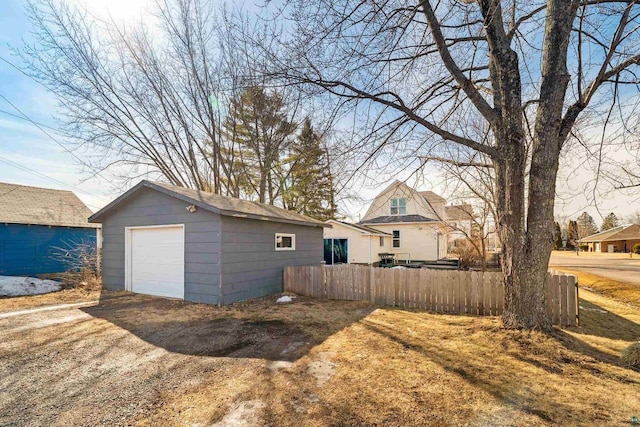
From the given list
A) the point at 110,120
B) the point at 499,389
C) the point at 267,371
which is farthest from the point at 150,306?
the point at 110,120

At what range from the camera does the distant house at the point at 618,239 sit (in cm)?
4081

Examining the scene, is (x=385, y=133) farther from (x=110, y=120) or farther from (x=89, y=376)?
(x=110, y=120)

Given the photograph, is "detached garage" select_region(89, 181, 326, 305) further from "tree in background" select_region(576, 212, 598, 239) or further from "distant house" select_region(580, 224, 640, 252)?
"tree in background" select_region(576, 212, 598, 239)

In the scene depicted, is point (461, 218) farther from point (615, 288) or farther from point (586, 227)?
point (586, 227)

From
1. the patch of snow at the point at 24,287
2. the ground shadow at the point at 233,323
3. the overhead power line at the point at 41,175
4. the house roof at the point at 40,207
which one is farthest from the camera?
the overhead power line at the point at 41,175

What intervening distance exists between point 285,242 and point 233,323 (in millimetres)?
4557

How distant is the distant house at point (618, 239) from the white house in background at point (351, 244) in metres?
41.0

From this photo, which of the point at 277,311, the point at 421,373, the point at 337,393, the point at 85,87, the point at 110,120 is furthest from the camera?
the point at 110,120

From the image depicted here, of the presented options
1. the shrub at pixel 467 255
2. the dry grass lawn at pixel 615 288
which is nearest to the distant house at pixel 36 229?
the shrub at pixel 467 255

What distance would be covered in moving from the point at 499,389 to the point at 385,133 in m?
4.43

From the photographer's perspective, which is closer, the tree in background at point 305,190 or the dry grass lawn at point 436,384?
the dry grass lawn at point 436,384

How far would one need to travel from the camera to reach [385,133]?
5.98 metres

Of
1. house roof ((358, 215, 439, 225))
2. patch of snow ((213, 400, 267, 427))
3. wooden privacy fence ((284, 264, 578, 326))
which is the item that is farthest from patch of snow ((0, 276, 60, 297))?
house roof ((358, 215, 439, 225))

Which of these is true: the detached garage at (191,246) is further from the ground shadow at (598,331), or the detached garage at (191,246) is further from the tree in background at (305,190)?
the tree in background at (305,190)
